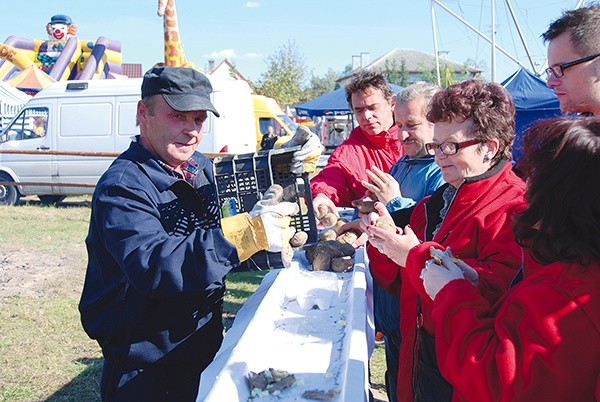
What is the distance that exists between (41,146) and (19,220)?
200cm

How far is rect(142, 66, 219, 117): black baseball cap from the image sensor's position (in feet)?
6.63

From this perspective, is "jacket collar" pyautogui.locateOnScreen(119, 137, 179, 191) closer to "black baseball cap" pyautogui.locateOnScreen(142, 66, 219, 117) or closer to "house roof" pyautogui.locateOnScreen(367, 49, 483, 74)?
"black baseball cap" pyautogui.locateOnScreen(142, 66, 219, 117)

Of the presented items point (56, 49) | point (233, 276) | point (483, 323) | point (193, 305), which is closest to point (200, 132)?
point (193, 305)

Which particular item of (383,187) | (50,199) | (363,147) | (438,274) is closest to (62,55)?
(50,199)

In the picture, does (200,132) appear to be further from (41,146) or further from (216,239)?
(41,146)

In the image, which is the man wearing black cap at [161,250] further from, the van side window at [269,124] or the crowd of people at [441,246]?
the van side window at [269,124]

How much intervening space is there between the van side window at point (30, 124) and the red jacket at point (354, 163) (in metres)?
9.39

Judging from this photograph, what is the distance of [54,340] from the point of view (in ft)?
16.1

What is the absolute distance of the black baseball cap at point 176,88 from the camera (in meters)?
2.02

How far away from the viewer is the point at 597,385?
1141 millimetres

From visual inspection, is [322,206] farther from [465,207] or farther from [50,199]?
[50,199]

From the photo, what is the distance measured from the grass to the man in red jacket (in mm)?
1521

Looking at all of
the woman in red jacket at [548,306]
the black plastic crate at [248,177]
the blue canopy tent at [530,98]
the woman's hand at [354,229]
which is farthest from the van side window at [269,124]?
the woman in red jacket at [548,306]

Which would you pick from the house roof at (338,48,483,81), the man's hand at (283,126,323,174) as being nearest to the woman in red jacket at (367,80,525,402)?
the man's hand at (283,126,323,174)
